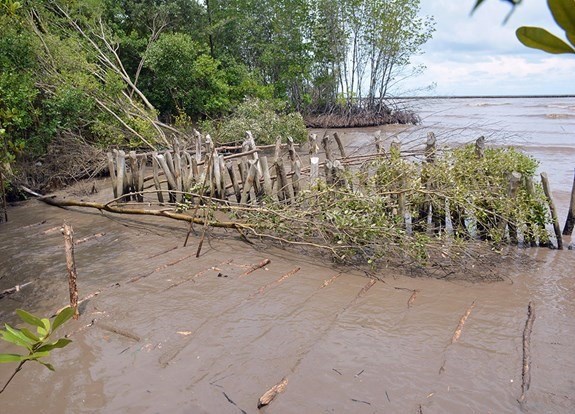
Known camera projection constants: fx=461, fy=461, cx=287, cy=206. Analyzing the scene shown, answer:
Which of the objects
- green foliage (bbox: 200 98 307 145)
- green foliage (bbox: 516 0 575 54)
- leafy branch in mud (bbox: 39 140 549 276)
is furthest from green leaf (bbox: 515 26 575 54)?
green foliage (bbox: 200 98 307 145)

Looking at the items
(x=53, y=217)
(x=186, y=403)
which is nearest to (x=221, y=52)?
(x=53, y=217)

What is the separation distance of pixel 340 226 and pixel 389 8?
1842 centimetres

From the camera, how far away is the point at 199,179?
303 inches

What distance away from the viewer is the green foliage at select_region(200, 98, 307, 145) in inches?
506

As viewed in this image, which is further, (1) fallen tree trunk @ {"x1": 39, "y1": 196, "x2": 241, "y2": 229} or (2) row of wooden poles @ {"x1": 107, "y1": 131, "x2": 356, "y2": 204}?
(2) row of wooden poles @ {"x1": 107, "y1": 131, "x2": 356, "y2": 204}

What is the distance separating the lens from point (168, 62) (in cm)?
1548

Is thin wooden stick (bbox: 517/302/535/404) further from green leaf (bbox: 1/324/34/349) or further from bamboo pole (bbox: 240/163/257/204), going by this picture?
bamboo pole (bbox: 240/163/257/204)

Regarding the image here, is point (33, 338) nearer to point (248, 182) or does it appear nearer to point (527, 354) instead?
point (527, 354)

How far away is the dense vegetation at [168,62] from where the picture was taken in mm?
10234

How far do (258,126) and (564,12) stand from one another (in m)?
12.4

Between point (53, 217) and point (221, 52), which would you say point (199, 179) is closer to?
point (53, 217)

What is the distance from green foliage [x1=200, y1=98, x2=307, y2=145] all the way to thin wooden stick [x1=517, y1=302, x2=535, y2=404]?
9220 millimetres

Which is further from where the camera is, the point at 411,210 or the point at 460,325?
the point at 411,210

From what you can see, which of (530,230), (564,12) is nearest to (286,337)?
(564,12)
